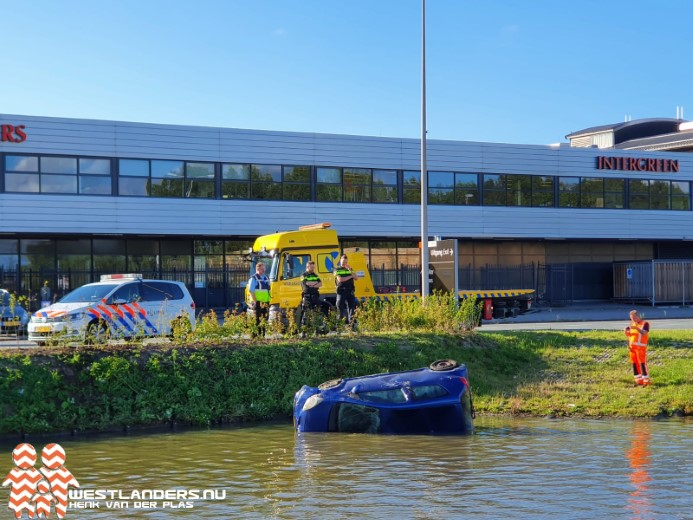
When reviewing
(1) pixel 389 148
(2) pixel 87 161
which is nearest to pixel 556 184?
(1) pixel 389 148

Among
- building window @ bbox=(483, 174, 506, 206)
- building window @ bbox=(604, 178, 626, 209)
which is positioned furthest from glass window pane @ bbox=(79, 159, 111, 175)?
building window @ bbox=(604, 178, 626, 209)

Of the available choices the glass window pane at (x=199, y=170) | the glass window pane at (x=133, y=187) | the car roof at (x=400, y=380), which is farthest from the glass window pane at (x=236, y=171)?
the car roof at (x=400, y=380)

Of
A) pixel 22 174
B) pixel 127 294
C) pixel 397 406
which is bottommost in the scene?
pixel 397 406

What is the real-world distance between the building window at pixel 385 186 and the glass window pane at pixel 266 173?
4.67m

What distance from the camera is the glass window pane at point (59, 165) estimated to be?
35.5m

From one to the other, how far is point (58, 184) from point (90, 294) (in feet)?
50.9

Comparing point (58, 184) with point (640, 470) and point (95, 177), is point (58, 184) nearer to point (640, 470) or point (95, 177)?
point (95, 177)

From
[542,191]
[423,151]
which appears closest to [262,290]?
[423,151]

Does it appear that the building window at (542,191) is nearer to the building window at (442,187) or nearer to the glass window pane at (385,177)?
the building window at (442,187)

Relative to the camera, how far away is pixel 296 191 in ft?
Answer: 132

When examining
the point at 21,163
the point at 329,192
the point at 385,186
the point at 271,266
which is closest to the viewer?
the point at 271,266

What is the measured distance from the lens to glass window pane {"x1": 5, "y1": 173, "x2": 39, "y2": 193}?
34.8m

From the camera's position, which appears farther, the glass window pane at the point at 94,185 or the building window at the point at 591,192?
the building window at the point at 591,192

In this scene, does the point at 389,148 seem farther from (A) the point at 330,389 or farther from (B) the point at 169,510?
(B) the point at 169,510
